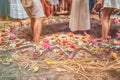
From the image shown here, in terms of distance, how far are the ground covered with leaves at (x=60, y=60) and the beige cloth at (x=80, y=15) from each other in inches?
12.8

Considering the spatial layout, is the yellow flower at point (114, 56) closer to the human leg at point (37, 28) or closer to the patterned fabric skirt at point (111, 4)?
the patterned fabric skirt at point (111, 4)

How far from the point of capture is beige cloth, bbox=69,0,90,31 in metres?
4.28

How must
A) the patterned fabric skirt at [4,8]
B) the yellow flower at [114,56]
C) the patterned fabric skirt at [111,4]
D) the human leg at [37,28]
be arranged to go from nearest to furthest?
the yellow flower at [114,56]
the patterned fabric skirt at [111,4]
the human leg at [37,28]
the patterned fabric skirt at [4,8]

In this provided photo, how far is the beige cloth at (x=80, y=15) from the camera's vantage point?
14.0 ft

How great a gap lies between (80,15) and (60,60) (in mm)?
1184

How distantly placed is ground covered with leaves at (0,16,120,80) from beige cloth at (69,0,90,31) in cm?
33

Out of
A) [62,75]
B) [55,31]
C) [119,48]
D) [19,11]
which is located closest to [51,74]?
[62,75]

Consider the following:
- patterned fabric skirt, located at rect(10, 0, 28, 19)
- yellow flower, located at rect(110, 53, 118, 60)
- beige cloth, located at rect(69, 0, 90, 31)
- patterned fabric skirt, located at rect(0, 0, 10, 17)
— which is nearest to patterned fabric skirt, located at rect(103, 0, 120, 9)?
beige cloth, located at rect(69, 0, 90, 31)

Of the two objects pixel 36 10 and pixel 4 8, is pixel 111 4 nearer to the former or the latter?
pixel 36 10

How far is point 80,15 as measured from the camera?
434cm

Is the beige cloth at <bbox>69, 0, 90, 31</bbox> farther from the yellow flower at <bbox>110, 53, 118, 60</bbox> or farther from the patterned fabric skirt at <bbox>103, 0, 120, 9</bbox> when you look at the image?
the yellow flower at <bbox>110, 53, 118, 60</bbox>

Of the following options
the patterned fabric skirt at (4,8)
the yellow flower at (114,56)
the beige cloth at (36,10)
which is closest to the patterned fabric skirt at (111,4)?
the yellow flower at (114,56)

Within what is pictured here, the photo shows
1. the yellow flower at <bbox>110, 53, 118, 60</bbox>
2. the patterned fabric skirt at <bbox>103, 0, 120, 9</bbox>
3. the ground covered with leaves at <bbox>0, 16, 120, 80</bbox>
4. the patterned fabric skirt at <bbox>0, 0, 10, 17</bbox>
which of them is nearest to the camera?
the ground covered with leaves at <bbox>0, 16, 120, 80</bbox>

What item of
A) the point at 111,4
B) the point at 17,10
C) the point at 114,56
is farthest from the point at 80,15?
the point at 17,10
